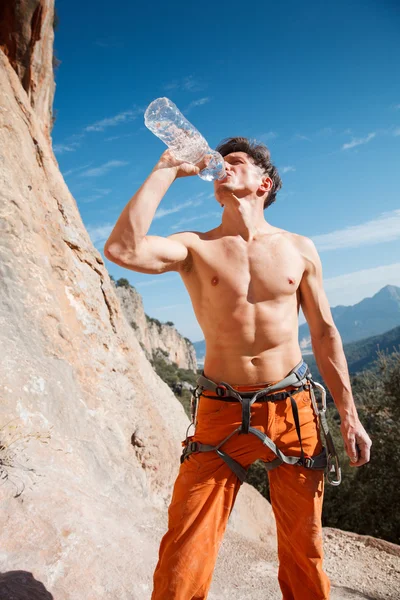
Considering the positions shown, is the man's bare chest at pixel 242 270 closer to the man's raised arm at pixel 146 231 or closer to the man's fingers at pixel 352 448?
the man's raised arm at pixel 146 231

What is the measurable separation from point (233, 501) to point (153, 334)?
200ft

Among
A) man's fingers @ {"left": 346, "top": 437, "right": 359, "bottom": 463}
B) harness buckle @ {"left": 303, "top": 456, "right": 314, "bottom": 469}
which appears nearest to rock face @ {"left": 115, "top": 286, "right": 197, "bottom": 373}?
man's fingers @ {"left": 346, "top": 437, "right": 359, "bottom": 463}

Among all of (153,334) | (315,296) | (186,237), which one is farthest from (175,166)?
(153,334)

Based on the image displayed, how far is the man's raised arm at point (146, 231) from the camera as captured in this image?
2.04m

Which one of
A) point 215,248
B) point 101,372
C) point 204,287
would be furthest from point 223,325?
point 101,372

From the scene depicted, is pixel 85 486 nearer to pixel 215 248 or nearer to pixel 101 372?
pixel 101 372

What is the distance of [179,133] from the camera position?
9.37 ft

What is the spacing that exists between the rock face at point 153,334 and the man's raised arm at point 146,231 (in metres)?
43.8

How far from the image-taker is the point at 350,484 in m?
11.7

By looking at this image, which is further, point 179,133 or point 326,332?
point 179,133

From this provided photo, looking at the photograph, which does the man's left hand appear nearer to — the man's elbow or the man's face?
the man's elbow

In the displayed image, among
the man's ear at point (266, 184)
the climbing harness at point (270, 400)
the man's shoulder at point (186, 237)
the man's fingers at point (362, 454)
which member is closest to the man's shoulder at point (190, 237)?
the man's shoulder at point (186, 237)

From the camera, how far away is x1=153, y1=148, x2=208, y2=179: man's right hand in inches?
87.6

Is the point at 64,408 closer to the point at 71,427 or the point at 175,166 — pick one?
the point at 71,427
